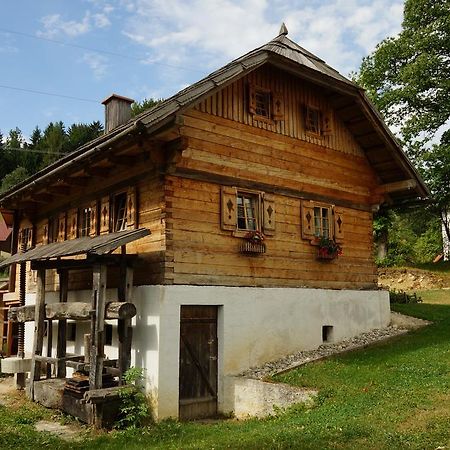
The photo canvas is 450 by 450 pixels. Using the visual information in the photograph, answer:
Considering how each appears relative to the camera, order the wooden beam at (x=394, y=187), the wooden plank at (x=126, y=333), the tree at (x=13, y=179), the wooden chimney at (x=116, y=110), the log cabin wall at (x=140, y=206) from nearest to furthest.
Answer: the wooden plank at (x=126, y=333) → the log cabin wall at (x=140, y=206) → the wooden beam at (x=394, y=187) → the wooden chimney at (x=116, y=110) → the tree at (x=13, y=179)

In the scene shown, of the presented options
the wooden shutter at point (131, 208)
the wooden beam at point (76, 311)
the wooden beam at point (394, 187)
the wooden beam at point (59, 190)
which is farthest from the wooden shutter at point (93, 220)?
the wooden beam at point (394, 187)

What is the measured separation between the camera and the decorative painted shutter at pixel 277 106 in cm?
1368

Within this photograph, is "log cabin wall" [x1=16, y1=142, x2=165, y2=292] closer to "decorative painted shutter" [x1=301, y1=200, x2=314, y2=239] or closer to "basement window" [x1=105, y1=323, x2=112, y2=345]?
"basement window" [x1=105, y1=323, x2=112, y2=345]

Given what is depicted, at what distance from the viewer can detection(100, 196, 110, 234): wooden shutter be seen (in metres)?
12.9

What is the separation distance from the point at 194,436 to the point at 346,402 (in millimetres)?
2654

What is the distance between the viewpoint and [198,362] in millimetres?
11453

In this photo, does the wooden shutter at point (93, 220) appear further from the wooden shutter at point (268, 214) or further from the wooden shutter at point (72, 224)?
the wooden shutter at point (268, 214)

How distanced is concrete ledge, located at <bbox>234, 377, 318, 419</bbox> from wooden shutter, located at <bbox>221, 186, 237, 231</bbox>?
3373 mm

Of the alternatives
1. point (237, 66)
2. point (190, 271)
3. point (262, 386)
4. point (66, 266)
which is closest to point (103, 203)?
point (66, 266)

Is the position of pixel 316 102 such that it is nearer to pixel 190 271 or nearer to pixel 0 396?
pixel 190 271

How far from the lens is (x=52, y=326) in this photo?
15031mm

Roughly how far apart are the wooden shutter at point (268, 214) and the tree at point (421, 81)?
715 inches

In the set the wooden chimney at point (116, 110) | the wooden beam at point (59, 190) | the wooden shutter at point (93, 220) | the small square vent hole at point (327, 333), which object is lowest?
the small square vent hole at point (327, 333)

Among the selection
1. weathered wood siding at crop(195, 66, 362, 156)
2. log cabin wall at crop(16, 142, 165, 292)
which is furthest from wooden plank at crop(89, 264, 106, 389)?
weathered wood siding at crop(195, 66, 362, 156)
